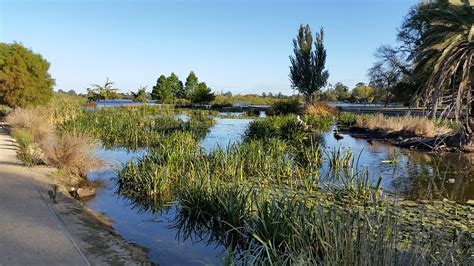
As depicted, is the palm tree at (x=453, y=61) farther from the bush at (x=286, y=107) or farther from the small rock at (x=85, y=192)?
the bush at (x=286, y=107)

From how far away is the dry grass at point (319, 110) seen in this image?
32566 millimetres

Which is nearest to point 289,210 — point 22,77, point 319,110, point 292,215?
point 292,215

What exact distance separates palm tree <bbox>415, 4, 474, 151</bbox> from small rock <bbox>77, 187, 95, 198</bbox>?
10661 mm

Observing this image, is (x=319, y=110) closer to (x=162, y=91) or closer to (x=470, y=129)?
(x=470, y=129)

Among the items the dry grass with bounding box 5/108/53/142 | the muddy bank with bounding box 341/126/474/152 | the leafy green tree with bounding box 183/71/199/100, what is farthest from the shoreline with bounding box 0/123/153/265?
the leafy green tree with bounding box 183/71/199/100

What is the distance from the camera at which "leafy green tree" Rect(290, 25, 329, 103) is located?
5156 cm

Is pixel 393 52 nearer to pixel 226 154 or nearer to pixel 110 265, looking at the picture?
pixel 226 154

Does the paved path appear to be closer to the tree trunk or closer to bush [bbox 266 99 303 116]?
the tree trunk

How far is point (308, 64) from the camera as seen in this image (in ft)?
169

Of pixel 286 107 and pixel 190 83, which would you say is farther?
pixel 190 83

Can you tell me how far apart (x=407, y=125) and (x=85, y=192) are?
18.6m

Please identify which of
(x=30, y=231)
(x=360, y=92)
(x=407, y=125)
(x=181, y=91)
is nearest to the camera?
(x=30, y=231)

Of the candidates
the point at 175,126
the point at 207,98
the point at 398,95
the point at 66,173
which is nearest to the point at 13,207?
the point at 66,173

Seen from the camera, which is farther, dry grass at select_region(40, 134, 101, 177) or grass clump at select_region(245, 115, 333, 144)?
grass clump at select_region(245, 115, 333, 144)
